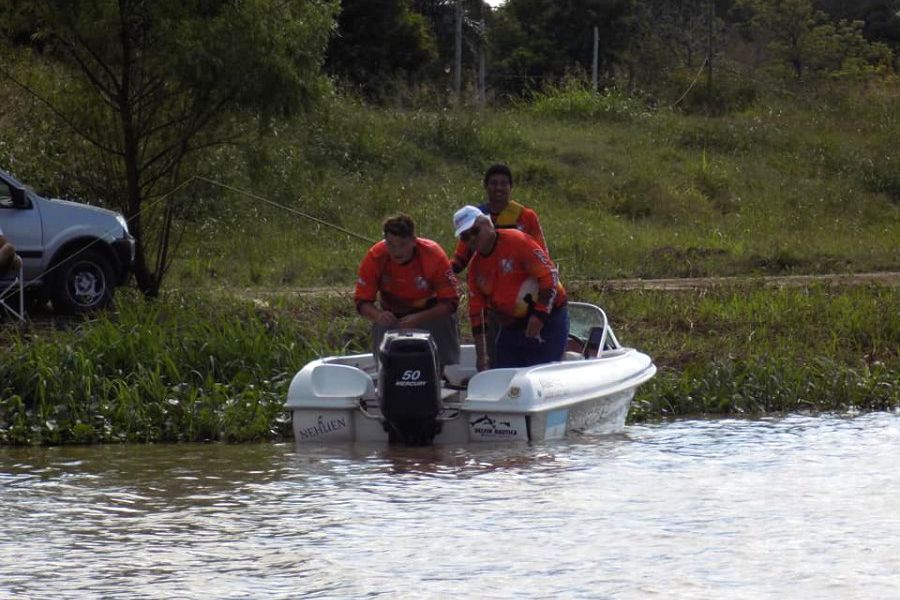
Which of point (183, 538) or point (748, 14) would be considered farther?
point (748, 14)

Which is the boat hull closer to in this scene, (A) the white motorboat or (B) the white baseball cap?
(A) the white motorboat

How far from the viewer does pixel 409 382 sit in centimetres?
917

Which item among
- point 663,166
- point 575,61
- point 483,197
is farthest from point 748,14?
point 483,197

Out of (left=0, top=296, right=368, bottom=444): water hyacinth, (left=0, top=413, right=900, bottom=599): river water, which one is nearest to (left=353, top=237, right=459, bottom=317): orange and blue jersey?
(left=0, top=413, right=900, bottom=599): river water

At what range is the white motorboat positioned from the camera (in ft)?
30.2

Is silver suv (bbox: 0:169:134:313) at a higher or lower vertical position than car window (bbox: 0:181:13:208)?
lower

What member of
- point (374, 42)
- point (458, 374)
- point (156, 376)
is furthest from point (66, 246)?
point (374, 42)

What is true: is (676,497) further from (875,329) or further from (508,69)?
(508,69)

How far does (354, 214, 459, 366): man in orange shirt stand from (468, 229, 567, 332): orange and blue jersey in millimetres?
226

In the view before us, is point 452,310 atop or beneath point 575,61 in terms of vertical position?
beneath

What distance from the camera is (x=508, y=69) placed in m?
40.7

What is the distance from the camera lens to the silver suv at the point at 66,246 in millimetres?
14500

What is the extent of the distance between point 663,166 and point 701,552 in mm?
21869

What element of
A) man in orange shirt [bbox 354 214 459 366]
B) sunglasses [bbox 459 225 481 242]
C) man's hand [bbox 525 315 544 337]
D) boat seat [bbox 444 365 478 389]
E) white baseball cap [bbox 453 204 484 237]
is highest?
white baseball cap [bbox 453 204 484 237]
